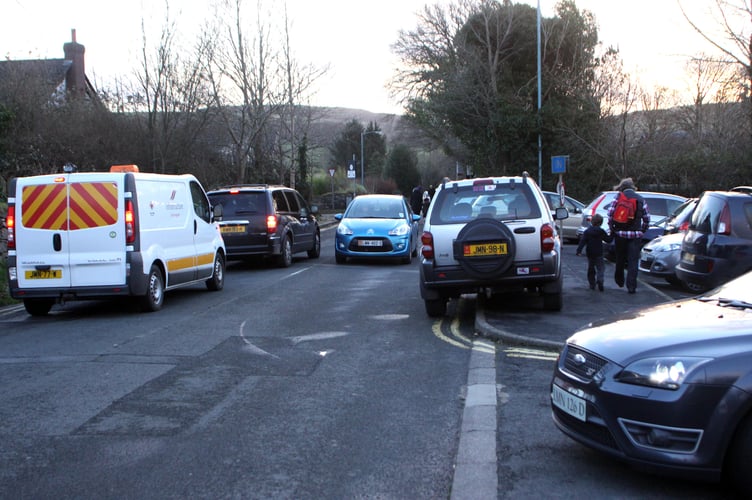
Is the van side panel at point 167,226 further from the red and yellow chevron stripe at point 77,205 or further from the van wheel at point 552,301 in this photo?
the van wheel at point 552,301

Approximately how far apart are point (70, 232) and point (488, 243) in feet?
18.9

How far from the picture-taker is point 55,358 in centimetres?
783

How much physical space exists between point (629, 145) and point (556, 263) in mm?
28157

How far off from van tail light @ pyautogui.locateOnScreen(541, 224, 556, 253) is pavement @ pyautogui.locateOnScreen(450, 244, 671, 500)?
92 centimetres

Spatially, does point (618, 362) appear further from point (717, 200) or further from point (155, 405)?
point (717, 200)

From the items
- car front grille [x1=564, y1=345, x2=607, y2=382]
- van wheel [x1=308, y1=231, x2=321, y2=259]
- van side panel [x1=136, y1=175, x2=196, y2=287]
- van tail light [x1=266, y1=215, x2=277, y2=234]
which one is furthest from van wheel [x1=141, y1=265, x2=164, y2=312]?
van wheel [x1=308, y1=231, x2=321, y2=259]

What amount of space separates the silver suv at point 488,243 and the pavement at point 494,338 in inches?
20.4

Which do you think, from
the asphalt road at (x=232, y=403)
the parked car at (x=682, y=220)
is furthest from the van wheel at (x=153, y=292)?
the parked car at (x=682, y=220)

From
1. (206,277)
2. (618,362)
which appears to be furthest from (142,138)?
(618,362)

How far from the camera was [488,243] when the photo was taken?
30.6 ft

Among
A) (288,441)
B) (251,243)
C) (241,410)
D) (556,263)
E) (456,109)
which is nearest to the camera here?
(288,441)

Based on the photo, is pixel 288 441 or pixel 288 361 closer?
pixel 288 441

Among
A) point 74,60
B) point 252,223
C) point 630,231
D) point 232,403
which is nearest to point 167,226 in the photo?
point 252,223

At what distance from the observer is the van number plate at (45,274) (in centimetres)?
1042
